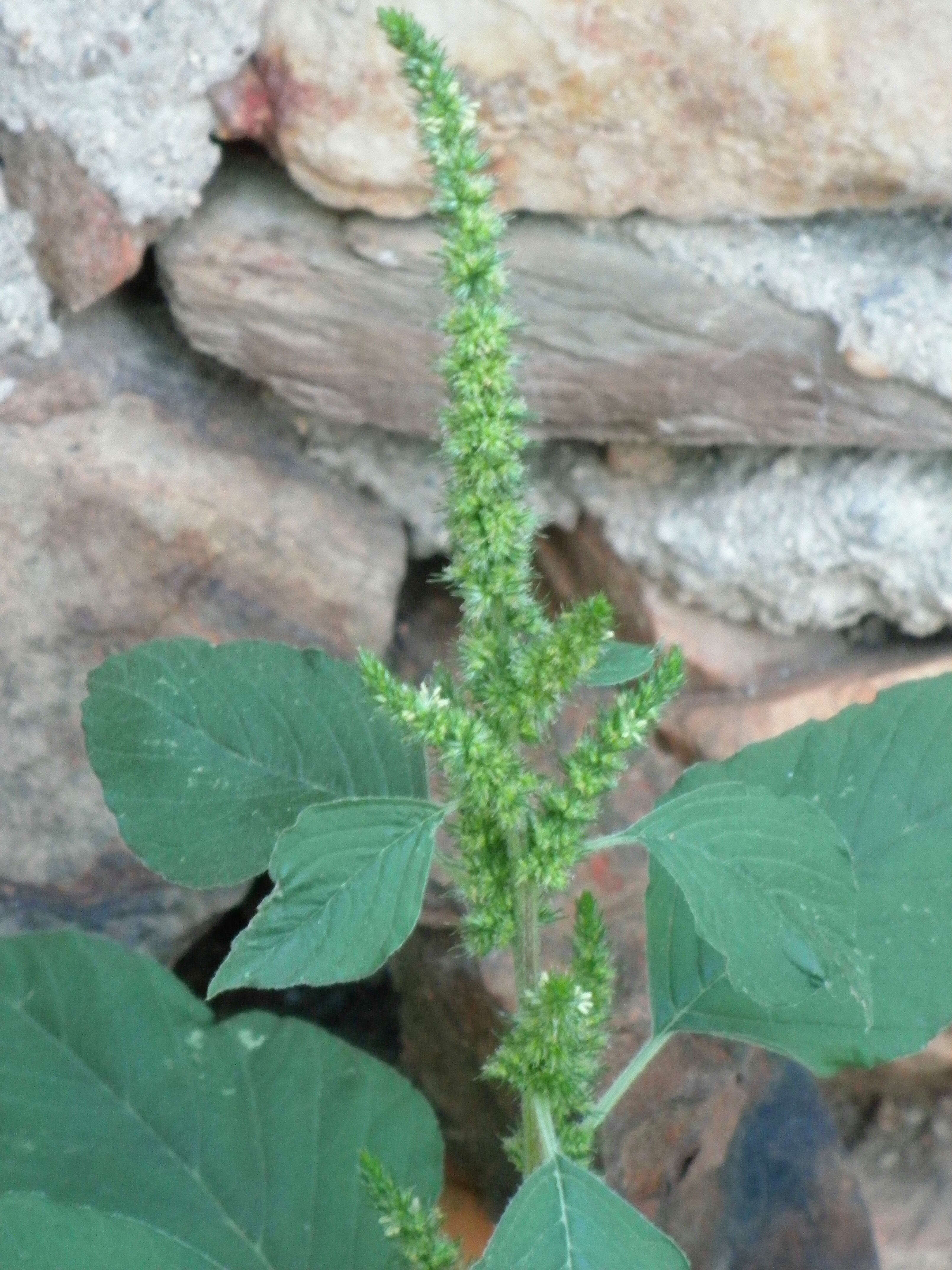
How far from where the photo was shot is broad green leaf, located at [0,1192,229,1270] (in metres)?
1.01

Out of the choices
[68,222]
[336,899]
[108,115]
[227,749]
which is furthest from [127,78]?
[336,899]

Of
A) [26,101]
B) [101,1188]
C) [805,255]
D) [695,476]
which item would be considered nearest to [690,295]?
[805,255]

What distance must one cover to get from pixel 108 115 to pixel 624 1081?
1.03m

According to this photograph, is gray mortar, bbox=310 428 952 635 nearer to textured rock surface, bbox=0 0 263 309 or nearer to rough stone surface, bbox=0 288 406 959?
rough stone surface, bbox=0 288 406 959

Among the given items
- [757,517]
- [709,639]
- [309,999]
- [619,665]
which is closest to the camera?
[619,665]

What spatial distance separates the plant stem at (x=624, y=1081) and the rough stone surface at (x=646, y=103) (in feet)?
2.71

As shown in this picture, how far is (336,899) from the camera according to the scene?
0.83 metres

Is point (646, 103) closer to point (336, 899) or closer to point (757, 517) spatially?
point (757, 517)

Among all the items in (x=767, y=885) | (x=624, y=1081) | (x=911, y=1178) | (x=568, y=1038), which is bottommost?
(x=911, y=1178)

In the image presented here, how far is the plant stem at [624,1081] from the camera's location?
3.28ft

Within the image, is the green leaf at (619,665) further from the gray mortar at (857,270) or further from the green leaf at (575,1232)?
the gray mortar at (857,270)

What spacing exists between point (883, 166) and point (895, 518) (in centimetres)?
38

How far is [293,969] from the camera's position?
Result: 2.64ft

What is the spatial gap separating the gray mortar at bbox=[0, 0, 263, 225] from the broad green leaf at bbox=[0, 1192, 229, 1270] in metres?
0.94
